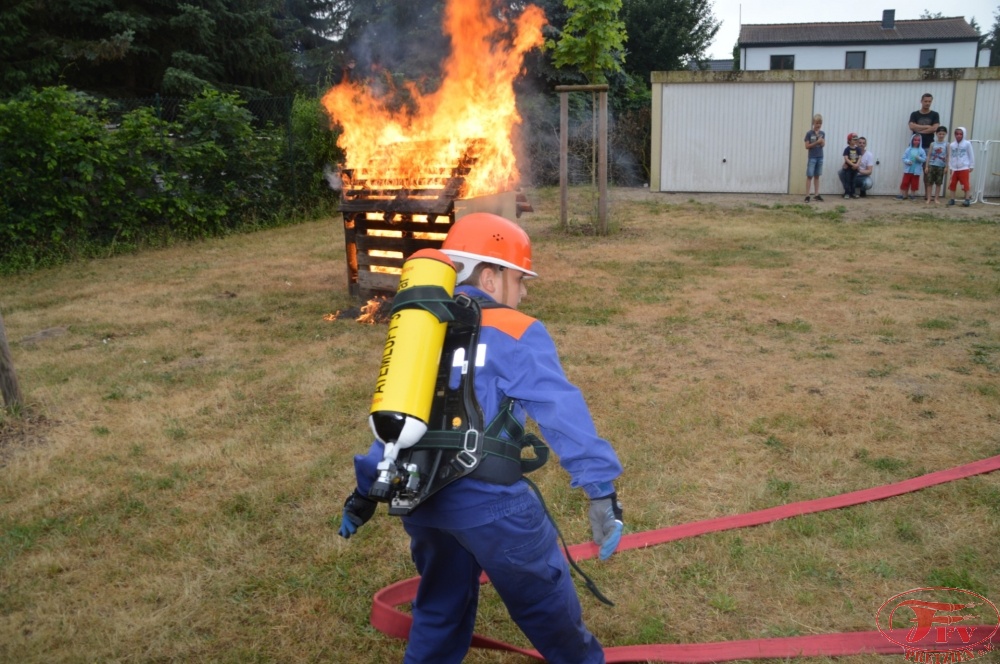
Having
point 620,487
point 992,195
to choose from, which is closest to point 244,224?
point 620,487

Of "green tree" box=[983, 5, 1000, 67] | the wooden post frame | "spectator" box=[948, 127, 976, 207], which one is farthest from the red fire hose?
"green tree" box=[983, 5, 1000, 67]

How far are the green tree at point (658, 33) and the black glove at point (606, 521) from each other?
2853 centimetres

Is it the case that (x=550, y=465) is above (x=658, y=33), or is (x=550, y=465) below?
below

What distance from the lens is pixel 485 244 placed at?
2.72 meters

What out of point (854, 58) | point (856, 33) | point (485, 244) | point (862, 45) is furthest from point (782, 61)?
point (485, 244)

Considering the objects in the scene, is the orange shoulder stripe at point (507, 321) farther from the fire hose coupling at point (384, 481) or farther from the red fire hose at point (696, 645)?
the red fire hose at point (696, 645)

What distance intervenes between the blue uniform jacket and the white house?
130ft

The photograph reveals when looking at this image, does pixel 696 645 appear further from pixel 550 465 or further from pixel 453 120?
pixel 453 120

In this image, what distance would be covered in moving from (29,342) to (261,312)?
7.37 ft

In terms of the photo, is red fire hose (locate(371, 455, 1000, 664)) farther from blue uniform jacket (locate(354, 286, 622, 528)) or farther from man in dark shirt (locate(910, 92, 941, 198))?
man in dark shirt (locate(910, 92, 941, 198))

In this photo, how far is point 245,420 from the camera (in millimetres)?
5727

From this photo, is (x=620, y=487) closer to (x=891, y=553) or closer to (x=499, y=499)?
(x=891, y=553)

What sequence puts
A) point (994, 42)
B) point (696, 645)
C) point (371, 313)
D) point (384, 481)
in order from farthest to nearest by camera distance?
point (994, 42) < point (371, 313) < point (696, 645) < point (384, 481)

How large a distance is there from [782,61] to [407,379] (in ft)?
135
